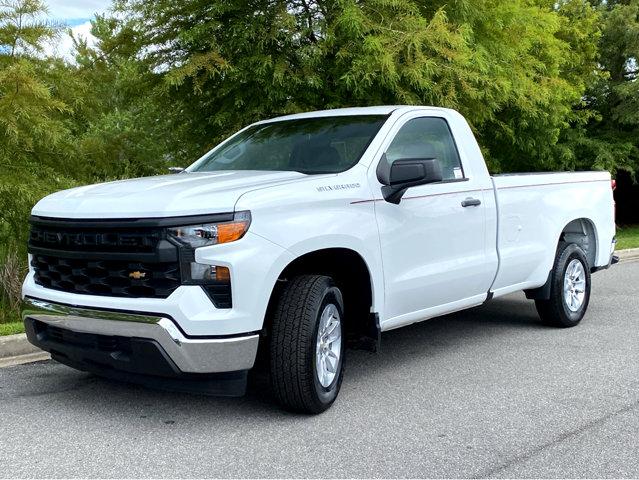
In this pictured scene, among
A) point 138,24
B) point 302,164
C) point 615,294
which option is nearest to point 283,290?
point 302,164

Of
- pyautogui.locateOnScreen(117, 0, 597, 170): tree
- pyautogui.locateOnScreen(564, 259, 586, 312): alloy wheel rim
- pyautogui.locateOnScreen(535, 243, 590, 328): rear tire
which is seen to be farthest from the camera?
pyautogui.locateOnScreen(117, 0, 597, 170): tree

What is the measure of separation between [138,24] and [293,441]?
9085mm

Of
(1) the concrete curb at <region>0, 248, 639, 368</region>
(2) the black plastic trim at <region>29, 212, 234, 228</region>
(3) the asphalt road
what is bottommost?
(3) the asphalt road

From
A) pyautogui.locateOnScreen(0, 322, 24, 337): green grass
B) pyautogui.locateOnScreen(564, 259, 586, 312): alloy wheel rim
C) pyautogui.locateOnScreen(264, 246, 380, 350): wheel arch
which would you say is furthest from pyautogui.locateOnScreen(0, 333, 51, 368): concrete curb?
pyautogui.locateOnScreen(564, 259, 586, 312): alloy wheel rim

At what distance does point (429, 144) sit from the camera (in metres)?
5.95

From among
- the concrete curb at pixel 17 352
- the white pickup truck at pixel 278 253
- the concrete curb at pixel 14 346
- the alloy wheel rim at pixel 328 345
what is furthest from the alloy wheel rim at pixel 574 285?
the concrete curb at pixel 14 346

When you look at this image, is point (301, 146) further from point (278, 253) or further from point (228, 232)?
point (228, 232)

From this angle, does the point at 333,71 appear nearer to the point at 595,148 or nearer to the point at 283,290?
the point at 283,290

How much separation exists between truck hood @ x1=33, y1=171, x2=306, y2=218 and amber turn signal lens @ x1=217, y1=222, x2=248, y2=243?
0.28ft

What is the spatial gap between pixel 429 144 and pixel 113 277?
280 centimetres

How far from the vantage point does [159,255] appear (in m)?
4.11

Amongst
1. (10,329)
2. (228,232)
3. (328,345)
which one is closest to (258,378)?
(328,345)

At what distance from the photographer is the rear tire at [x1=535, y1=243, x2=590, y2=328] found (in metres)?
7.09

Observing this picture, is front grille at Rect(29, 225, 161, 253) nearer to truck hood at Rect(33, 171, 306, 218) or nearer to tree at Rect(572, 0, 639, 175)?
truck hood at Rect(33, 171, 306, 218)
